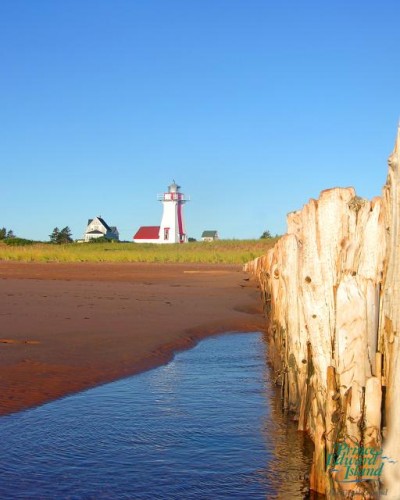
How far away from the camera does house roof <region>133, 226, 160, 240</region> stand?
9738 cm

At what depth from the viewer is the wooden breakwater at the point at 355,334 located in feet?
16.6

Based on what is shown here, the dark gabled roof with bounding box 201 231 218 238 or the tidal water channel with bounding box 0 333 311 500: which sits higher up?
the dark gabled roof with bounding box 201 231 218 238

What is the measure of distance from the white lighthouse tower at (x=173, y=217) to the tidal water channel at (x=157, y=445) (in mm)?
78540

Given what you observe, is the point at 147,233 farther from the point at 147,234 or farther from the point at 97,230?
the point at 97,230

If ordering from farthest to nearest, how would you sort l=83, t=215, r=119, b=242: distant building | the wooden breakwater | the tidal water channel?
1. l=83, t=215, r=119, b=242: distant building
2. the tidal water channel
3. the wooden breakwater

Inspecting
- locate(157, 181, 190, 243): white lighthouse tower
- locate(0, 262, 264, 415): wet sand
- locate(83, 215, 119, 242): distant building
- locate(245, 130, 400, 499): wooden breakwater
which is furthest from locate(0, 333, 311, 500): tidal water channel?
locate(83, 215, 119, 242): distant building

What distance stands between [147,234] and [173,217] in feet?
33.6

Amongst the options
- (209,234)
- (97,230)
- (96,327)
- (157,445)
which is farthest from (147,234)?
(157,445)

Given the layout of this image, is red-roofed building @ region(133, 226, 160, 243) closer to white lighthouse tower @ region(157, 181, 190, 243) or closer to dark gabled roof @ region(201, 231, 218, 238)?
white lighthouse tower @ region(157, 181, 190, 243)

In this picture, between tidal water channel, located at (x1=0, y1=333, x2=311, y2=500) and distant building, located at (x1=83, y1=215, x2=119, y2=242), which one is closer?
tidal water channel, located at (x1=0, y1=333, x2=311, y2=500)

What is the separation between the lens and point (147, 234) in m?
98.4

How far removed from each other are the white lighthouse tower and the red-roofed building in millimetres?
5765

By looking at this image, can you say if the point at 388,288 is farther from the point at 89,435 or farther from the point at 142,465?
the point at 89,435

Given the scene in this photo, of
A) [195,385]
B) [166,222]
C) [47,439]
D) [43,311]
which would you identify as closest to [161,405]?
[195,385]
